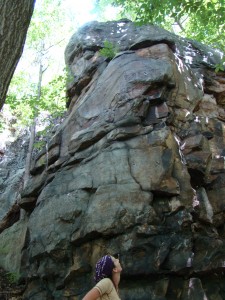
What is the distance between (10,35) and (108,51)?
344 inches

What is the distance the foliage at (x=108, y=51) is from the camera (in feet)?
37.5

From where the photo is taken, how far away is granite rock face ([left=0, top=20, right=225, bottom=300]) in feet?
22.9

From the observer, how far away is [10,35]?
→ 10.1 ft

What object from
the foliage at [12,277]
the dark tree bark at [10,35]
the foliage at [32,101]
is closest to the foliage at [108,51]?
the foliage at [32,101]

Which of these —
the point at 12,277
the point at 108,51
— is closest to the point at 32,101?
the point at 108,51

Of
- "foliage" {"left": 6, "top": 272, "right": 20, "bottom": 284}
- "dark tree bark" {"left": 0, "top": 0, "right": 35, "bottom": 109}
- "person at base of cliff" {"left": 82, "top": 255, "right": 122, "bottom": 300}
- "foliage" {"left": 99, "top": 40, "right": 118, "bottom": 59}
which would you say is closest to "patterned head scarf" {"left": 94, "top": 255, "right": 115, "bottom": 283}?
"person at base of cliff" {"left": 82, "top": 255, "right": 122, "bottom": 300}

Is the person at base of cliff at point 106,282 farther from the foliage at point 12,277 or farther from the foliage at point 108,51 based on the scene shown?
the foliage at point 108,51

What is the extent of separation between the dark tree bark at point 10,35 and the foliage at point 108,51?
845 centimetres

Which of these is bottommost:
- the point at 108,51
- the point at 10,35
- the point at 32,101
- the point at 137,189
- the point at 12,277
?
the point at 12,277

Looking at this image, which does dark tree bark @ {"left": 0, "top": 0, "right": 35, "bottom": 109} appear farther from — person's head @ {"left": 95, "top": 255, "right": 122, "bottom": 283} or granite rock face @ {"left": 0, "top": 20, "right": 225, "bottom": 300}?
granite rock face @ {"left": 0, "top": 20, "right": 225, "bottom": 300}

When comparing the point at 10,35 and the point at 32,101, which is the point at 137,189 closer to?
the point at 10,35

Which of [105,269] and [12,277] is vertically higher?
[105,269]

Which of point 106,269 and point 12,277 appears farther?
point 12,277

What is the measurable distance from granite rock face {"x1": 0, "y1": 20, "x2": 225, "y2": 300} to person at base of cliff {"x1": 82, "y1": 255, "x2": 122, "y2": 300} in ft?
8.14
